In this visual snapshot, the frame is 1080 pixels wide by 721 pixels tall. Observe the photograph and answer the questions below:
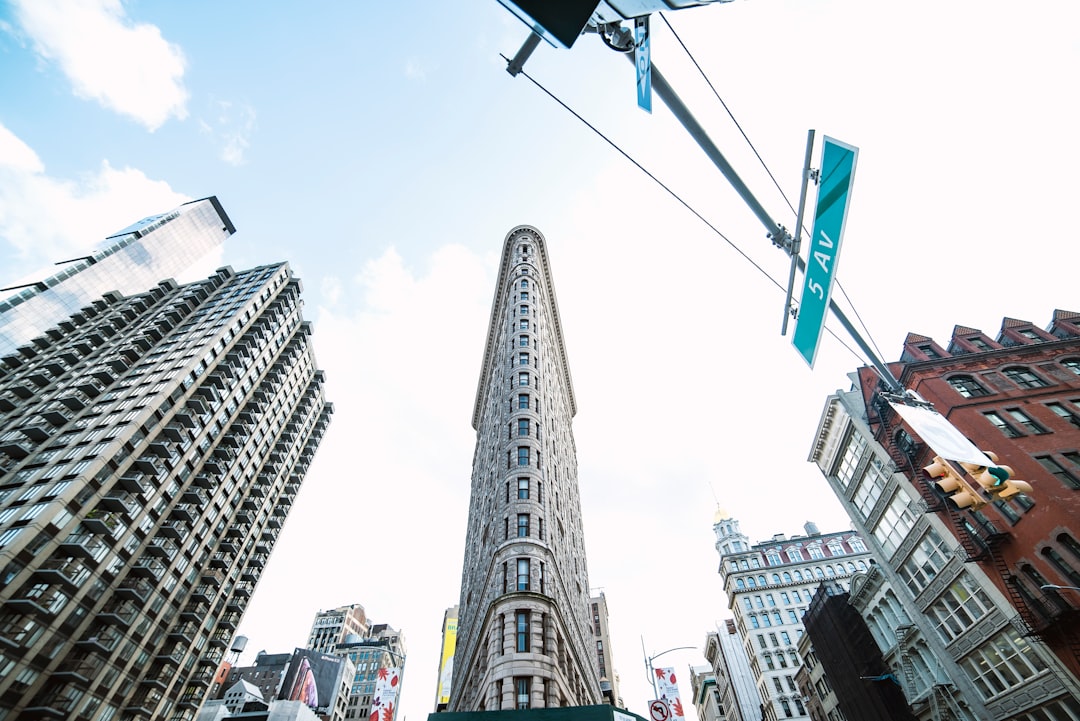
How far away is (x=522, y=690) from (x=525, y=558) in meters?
9.08

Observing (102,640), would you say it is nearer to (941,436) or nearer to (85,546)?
(85,546)

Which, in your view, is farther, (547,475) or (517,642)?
(547,475)

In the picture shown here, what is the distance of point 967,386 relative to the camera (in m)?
34.5

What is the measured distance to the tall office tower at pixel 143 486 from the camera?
44.0 meters

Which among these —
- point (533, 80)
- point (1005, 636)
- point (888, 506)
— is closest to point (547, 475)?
point (888, 506)

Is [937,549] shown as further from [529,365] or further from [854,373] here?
[529,365]

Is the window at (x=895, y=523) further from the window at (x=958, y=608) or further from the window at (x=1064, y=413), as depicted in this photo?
the window at (x=1064, y=413)

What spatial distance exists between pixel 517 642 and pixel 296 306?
84.5 meters

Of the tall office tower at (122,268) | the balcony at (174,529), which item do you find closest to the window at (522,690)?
the balcony at (174,529)

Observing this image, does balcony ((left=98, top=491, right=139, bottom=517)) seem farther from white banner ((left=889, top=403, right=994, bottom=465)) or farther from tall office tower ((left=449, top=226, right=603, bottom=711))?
white banner ((left=889, top=403, right=994, bottom=465))

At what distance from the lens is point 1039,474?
89.4 feet

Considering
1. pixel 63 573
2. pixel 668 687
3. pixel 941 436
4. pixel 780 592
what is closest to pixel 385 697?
pixel 63 573

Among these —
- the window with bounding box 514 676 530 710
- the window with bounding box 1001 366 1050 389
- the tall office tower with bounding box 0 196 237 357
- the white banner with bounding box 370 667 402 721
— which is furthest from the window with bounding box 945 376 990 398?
the tall office tower with bounding box 0 196 237 357

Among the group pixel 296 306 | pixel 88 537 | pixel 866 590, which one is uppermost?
pixel 296 306
